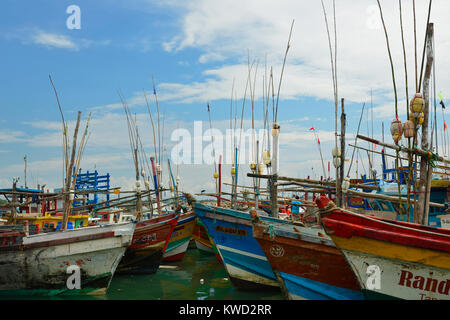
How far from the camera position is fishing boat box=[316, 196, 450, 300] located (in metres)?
6.41

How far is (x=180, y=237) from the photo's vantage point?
55.7 ft

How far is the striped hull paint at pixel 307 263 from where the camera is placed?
8602mm

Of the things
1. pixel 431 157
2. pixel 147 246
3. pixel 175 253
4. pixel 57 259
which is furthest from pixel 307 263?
pixel 175 253

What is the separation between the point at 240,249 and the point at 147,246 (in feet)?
14.0

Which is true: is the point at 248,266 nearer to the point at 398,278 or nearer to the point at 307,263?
the point at 307,263

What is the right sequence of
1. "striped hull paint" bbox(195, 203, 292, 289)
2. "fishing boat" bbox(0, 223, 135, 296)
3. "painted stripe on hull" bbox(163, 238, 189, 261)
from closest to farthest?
"fishing boat" bbox(0, 223, 135, 296) → "striped hull paint" bbox(195, 203, 292, 289) → "painted stripe on hull" bbox(163, 238, 189, 261)

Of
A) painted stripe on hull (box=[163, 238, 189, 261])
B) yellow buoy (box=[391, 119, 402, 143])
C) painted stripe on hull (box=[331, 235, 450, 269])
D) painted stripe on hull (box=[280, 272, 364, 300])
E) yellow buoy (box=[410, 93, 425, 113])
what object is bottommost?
painted stripe on hull (box=[163, 238, 189, 261])

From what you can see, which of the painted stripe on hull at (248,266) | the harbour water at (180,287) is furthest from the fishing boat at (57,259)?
the painted stripe on hull at (248,266)

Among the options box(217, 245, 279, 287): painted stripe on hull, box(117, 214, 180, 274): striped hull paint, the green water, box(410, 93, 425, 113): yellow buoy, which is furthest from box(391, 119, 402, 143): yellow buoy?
box(117, 214, 180, 274): striped hull paint

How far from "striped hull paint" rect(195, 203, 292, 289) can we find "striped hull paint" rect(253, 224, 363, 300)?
5.06 feet

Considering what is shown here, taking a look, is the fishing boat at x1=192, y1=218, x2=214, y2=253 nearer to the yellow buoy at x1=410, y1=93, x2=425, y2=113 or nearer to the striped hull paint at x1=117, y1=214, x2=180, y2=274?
the striped hull paint at x1=117, y1=214, x2=180, y2=274

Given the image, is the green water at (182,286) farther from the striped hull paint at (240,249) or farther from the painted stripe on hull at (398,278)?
the painted stripe on hull at (398,278)
